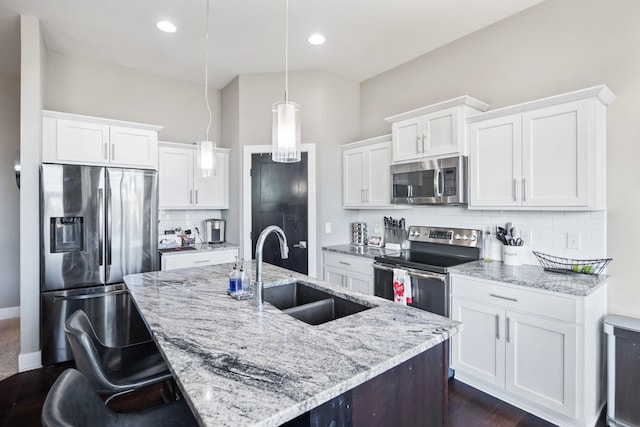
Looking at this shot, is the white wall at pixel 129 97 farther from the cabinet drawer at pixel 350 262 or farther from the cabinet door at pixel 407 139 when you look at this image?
the cabinet door at pixel 407 139

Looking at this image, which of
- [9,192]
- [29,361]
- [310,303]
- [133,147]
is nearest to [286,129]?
[310,303]

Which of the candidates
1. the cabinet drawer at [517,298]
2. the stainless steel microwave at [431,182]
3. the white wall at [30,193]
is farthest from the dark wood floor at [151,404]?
the stainless steel microwave at [431,182]

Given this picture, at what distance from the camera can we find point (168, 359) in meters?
1.08

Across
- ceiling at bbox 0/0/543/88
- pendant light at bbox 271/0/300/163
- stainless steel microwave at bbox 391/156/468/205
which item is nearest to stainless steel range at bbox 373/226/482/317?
stainless steel microwave at bbox 391/156/468/205

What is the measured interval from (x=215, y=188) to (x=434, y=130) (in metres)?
2.75

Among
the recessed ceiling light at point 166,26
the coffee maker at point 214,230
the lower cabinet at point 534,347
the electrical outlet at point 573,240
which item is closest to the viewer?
the lower cabinet at point 534,347

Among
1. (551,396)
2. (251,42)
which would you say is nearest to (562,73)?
(551,396)

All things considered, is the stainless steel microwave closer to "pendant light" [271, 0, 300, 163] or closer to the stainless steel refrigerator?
"pendant light" [271, 0, 300, 163]

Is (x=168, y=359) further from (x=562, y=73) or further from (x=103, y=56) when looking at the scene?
(x=103, y=56)

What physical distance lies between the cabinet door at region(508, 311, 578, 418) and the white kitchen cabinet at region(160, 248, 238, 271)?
2.87 metres

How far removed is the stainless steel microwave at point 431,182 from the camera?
9.50 ft

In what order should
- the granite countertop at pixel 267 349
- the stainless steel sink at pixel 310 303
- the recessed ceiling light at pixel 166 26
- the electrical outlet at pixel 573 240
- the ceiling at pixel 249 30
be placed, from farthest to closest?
the recessed ceiling light at pixel 166 26 → the ceiling at pixel 249 30 → the electrical outlet at pixel 573 240 → the stainless steel sink at pixel 310 303 → the granite countertop at pixel 267 349

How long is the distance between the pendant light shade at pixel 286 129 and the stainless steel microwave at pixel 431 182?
5.47 ft

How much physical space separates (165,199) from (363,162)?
2381 mm
